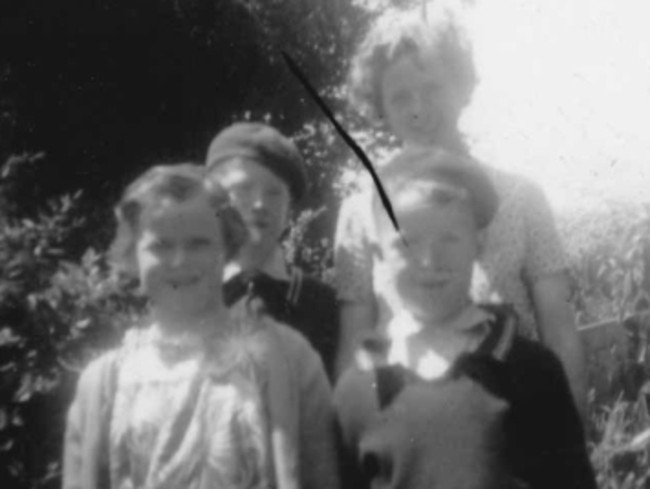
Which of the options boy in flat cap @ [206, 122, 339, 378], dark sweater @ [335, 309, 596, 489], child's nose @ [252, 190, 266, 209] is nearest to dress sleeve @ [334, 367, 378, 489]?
dark sweater @ [335, 309, 596, 489]

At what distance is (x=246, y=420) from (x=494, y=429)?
49 centimetres

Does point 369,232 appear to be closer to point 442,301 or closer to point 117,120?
point 442,301

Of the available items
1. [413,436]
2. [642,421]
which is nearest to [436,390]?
[413,436]

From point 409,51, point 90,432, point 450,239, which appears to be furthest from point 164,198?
point 409,51

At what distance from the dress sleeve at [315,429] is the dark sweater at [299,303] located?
343 millimetres

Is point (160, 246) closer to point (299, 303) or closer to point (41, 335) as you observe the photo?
point (299, 303)

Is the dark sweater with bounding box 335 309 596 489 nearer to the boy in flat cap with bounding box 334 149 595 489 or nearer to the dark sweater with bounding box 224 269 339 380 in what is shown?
the boy in flat cap with bounding box 334 149 595 489

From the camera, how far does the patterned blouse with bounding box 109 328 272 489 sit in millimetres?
1929

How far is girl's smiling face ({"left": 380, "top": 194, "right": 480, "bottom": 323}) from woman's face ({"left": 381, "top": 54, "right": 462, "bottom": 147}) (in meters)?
0.34

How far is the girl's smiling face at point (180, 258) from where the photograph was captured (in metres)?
2.02

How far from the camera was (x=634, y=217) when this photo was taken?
5.34m

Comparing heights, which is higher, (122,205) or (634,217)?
(634,217)

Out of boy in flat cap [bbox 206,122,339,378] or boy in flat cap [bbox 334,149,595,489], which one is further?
boy in flat cap [bbox 206,122,339,378]

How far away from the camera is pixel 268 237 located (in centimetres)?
249
